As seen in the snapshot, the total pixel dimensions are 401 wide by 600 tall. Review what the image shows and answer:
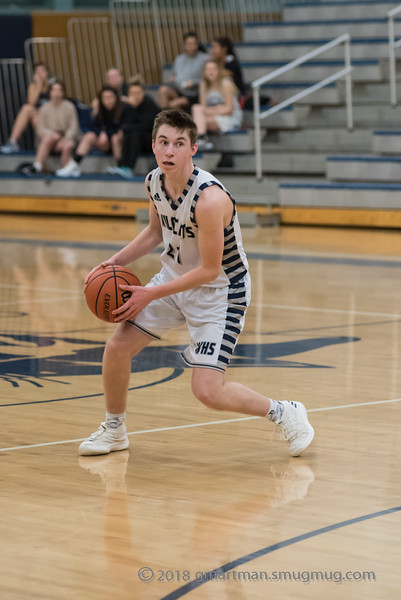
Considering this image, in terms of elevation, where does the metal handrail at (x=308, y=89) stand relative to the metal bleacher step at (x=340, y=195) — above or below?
above

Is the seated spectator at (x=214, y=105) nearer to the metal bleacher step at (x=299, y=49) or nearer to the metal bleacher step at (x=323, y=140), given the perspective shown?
the metal bleacher step at (x=323, y=140)

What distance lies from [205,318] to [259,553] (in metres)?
1.36

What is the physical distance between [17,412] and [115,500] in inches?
57.4

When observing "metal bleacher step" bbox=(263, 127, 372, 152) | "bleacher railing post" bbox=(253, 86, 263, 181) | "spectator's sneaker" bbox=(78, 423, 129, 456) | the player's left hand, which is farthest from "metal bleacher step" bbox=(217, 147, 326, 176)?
the player's left hand

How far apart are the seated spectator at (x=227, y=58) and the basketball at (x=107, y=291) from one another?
11899 mm

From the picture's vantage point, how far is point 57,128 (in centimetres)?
1750

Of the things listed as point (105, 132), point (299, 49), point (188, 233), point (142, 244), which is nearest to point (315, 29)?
point (299, 49)

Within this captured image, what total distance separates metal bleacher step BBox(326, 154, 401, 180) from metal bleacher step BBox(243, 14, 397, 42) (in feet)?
9.98

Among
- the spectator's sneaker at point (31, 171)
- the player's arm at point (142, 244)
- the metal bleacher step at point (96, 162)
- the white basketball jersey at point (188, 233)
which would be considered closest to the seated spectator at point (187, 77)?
the metal bleacher step at point (96, 162)

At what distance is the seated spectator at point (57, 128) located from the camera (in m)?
17.3

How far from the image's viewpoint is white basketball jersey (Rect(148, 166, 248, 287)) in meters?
4.61

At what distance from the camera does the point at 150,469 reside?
4.57 meters

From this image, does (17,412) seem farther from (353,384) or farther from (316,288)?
(316,288)

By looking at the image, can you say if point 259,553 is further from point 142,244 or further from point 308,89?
point 308,89
